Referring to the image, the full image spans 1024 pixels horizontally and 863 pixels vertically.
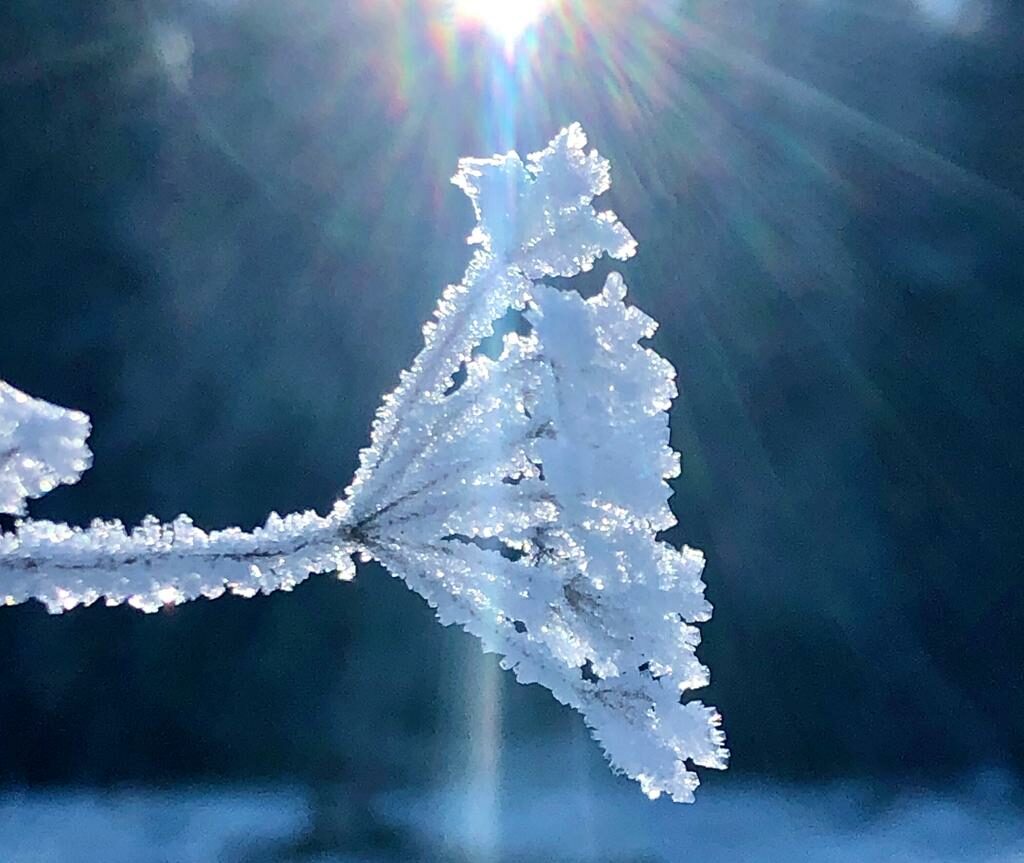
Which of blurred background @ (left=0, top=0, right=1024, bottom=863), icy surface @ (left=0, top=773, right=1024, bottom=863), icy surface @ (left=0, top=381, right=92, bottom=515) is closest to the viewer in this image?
icy surface @ (left=0, top=381, right=92, bottom=515)

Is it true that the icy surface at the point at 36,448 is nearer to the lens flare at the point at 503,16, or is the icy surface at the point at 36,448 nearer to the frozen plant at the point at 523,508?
the frozen plant at the point at 523,508

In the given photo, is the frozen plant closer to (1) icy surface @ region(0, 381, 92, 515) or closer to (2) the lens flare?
(1) icy surface @ region(0, 381, 92, 515)

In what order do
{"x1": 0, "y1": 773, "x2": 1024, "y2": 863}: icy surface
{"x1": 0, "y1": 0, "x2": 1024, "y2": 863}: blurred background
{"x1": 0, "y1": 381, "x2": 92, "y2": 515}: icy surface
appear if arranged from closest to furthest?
{"x1": 0, "y1": 381, "x2": 92, "y2": 515}: icy surface
{"x1": 0, "y1": 773, "x2": 1024, "y2": 863}: icy surface
{"x1": 0, "y1": 0, "x2": 1024, "y2": 863}: blurred background

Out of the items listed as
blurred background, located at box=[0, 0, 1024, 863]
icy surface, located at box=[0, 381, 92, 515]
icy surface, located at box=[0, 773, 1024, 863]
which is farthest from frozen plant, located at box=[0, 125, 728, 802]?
icy surface, located at box=[0, 773, 1024, 863]

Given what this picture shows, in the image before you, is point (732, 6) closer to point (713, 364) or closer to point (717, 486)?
point (713, 364)

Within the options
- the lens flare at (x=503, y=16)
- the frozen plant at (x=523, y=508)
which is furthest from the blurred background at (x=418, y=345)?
the frozen plant at (x=523, y=508)

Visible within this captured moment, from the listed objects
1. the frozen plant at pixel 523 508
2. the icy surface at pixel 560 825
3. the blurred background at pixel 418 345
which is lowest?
the frozen plant at pixel 523 508

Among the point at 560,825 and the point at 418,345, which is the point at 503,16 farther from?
the point at 560,825
